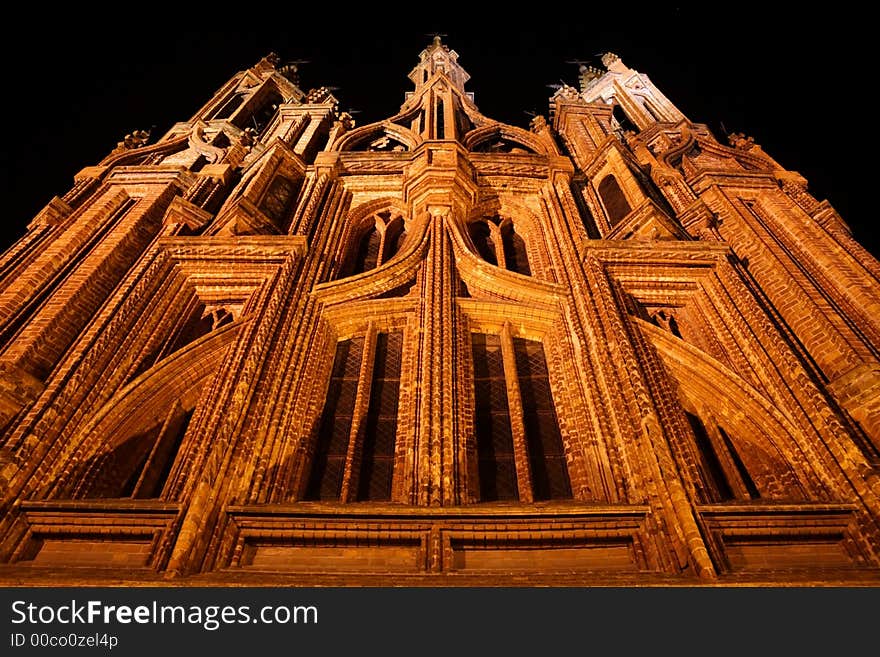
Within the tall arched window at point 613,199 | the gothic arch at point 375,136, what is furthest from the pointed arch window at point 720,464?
the gothic arch at point 375,136

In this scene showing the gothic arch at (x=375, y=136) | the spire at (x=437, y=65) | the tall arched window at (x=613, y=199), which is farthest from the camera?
the spire at (x=437, y=65)

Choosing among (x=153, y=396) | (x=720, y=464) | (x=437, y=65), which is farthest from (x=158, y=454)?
(x=437, y=65)

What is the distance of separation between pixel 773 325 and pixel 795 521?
12.0 feet

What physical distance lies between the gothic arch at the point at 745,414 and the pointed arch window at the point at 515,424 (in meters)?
1.92

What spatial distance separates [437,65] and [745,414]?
21.3 meters

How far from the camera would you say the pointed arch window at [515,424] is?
8242 mm

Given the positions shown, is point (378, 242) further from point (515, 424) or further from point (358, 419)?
point (515, 424)

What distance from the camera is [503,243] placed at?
14.7 meters

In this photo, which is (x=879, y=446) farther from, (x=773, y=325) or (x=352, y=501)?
(x=352, y=501)

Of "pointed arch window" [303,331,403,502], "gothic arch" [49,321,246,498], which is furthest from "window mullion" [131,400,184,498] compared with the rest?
"pointed arch window" [303,331,403,502]

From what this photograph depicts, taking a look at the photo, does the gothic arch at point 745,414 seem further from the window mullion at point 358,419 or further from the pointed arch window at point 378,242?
the pointed arch window at point 378,242

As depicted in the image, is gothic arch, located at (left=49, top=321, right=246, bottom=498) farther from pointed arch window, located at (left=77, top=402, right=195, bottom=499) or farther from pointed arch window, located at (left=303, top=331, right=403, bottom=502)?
pointed arch window, located at (left=303, top=331, right=403, bottom=502)

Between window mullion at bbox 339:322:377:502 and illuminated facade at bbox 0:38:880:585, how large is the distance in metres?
0.04

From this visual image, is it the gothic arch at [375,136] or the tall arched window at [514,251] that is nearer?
the tall arched window at [514,251]
